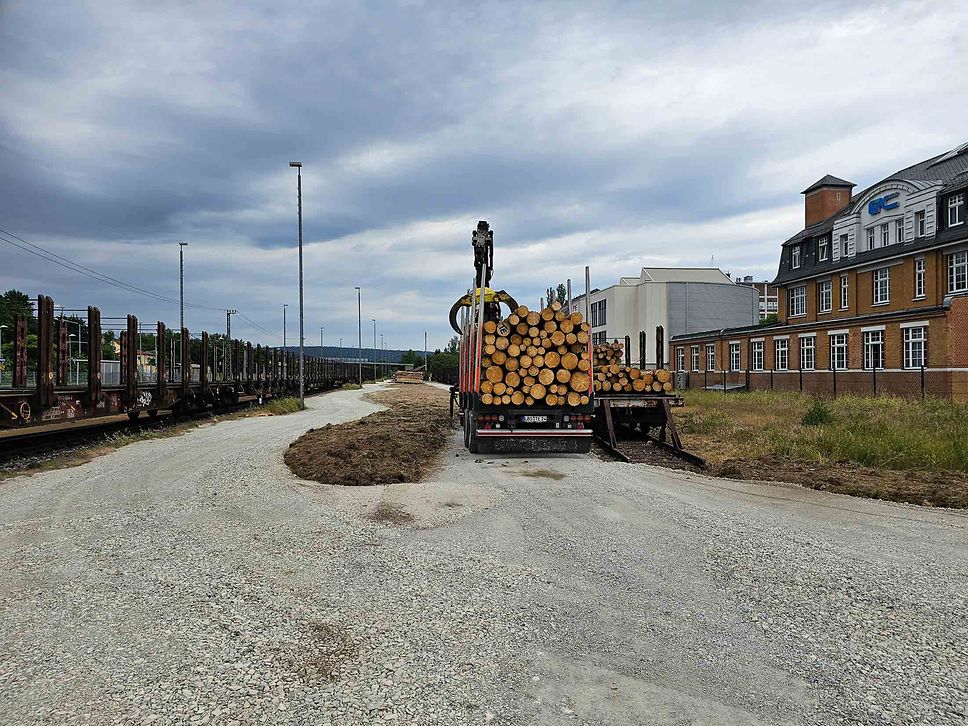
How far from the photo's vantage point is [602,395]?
580 inches

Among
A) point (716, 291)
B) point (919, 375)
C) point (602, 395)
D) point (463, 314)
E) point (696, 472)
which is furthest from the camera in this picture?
point (716, 291)

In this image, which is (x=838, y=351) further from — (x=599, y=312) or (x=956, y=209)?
(x=599, y=312)

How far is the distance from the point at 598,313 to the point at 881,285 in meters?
36.0

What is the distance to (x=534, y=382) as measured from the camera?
12.5m

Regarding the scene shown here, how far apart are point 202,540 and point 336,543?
127 cm

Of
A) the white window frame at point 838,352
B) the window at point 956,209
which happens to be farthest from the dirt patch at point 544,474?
the window at point 956,209

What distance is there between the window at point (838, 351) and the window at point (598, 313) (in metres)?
35.3

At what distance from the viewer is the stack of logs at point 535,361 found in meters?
12.5

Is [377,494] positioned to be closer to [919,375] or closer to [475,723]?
[475,723]

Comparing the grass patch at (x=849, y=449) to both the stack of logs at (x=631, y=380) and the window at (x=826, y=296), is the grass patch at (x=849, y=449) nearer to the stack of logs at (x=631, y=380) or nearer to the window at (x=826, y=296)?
the stack of logs at (x=631, y=380)

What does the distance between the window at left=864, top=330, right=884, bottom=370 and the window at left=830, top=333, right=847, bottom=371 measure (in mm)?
1664

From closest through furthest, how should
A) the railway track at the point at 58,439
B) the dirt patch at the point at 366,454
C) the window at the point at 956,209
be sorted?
the dirt patch at the point at 366,454 < the railway track at the point at 58,439 < the window at the point at 956,209

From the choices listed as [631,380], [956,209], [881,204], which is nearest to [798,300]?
[881,204]

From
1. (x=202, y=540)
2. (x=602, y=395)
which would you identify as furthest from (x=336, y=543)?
(x=602, y=395)
